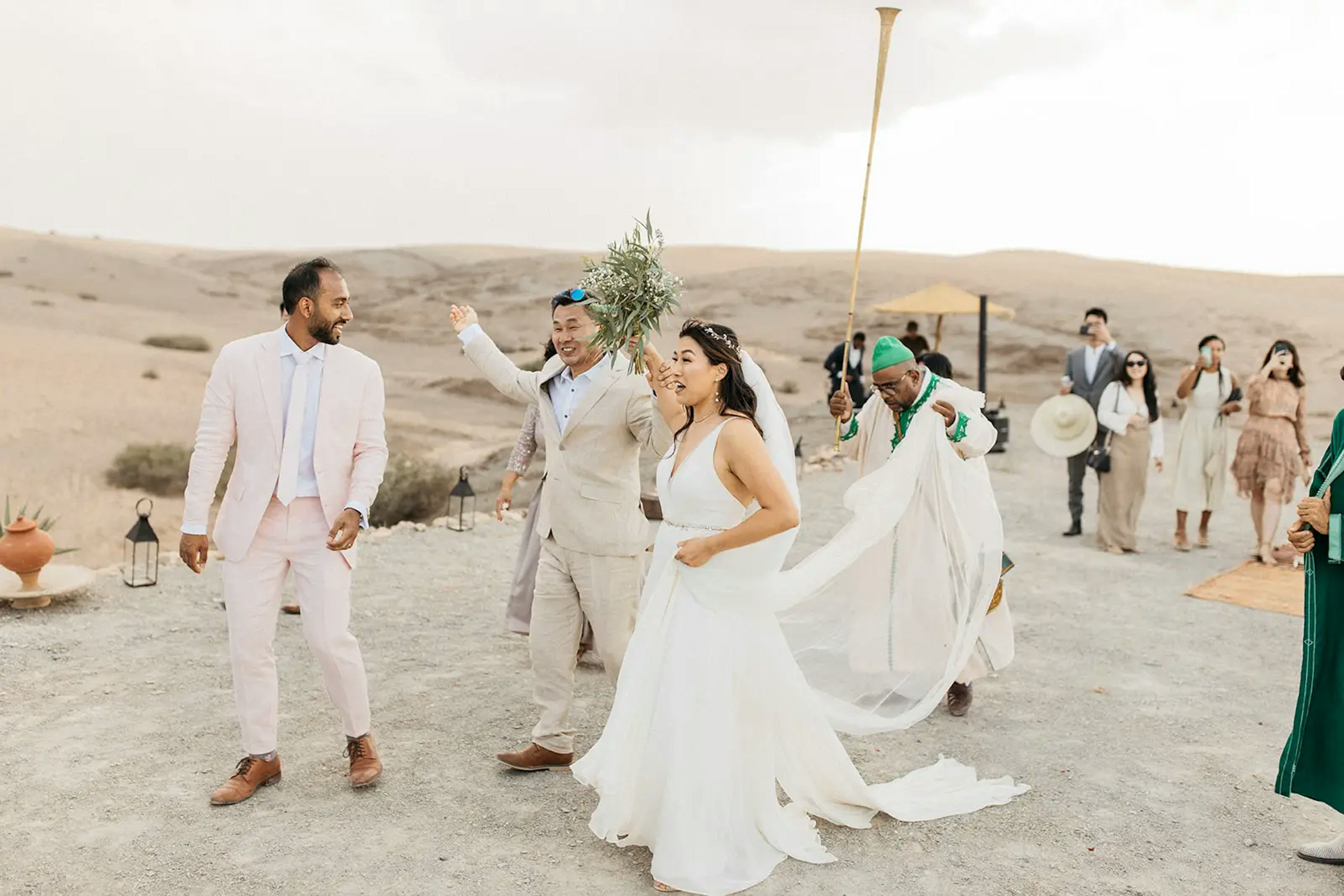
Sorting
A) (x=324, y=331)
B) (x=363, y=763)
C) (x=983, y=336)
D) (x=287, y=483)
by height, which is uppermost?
(x=983, y=336)

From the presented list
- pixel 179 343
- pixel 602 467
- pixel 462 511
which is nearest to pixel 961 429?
pixel 602 467

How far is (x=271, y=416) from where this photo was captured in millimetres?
4203

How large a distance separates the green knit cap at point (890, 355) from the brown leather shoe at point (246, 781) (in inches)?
126

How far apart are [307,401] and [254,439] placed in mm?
246

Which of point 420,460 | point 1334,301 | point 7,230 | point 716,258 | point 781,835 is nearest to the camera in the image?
point 781,835

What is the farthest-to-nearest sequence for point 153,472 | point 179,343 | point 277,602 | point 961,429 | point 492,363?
point 179,343 → point 153,472 → point 961,429 → point 492,363 → point 277,602

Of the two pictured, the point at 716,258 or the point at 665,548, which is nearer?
the point at 665,548

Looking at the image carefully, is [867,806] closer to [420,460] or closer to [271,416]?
[271,416]

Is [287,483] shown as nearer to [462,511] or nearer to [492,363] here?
[492,363]

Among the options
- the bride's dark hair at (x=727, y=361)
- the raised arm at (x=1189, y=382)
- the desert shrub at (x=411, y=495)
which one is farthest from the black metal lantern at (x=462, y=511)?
the raised arm at (x=1189, y=382)

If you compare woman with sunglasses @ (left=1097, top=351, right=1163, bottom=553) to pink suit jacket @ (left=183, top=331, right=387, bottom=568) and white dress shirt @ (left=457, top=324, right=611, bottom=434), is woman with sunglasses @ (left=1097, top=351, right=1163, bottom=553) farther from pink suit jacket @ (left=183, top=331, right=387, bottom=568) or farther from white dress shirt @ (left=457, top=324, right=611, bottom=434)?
pink suit jacket @ (left=183, top=331, right=387, bottom=568)

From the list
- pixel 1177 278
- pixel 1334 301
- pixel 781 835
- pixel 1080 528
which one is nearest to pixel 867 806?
pixel 781 835

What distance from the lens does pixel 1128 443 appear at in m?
9.91

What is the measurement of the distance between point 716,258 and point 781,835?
80295 millimetres
